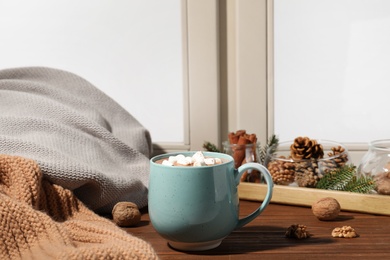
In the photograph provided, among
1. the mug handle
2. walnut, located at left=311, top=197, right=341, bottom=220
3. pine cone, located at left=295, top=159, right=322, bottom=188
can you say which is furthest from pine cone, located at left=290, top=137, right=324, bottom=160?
the mug handle

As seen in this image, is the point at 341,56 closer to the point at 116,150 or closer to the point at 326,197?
the point at 326,197

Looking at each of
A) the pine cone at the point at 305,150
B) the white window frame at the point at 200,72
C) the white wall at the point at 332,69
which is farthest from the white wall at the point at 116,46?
the pine cone at the point at 305,150

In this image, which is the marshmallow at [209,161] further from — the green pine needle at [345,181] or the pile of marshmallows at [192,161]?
the green pine needle at [345,181]

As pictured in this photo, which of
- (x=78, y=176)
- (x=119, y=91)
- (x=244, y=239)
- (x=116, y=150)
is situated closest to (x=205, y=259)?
(x=244, y=239)

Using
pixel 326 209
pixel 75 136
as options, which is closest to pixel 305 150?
pixel 326 209

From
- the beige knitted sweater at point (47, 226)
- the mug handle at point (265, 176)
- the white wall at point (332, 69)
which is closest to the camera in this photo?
the beige knitted sweater at point (47, 226)

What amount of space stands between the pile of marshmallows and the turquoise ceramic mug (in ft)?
0.06

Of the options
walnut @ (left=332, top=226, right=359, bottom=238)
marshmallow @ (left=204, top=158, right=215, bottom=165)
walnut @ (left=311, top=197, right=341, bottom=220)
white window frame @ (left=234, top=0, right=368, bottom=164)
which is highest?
white window frame @ (left=234, top=0, right=368, bottom=164)

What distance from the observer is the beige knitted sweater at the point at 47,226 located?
649 millimetres

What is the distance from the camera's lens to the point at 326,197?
2.97ft

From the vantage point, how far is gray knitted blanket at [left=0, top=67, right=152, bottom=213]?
876mm

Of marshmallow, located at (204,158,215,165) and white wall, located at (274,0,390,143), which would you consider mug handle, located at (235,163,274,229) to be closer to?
marshmallow, located at (204,158,215,165)

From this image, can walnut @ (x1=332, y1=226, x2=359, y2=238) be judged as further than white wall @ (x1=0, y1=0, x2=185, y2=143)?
No

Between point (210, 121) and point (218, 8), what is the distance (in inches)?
10.4
